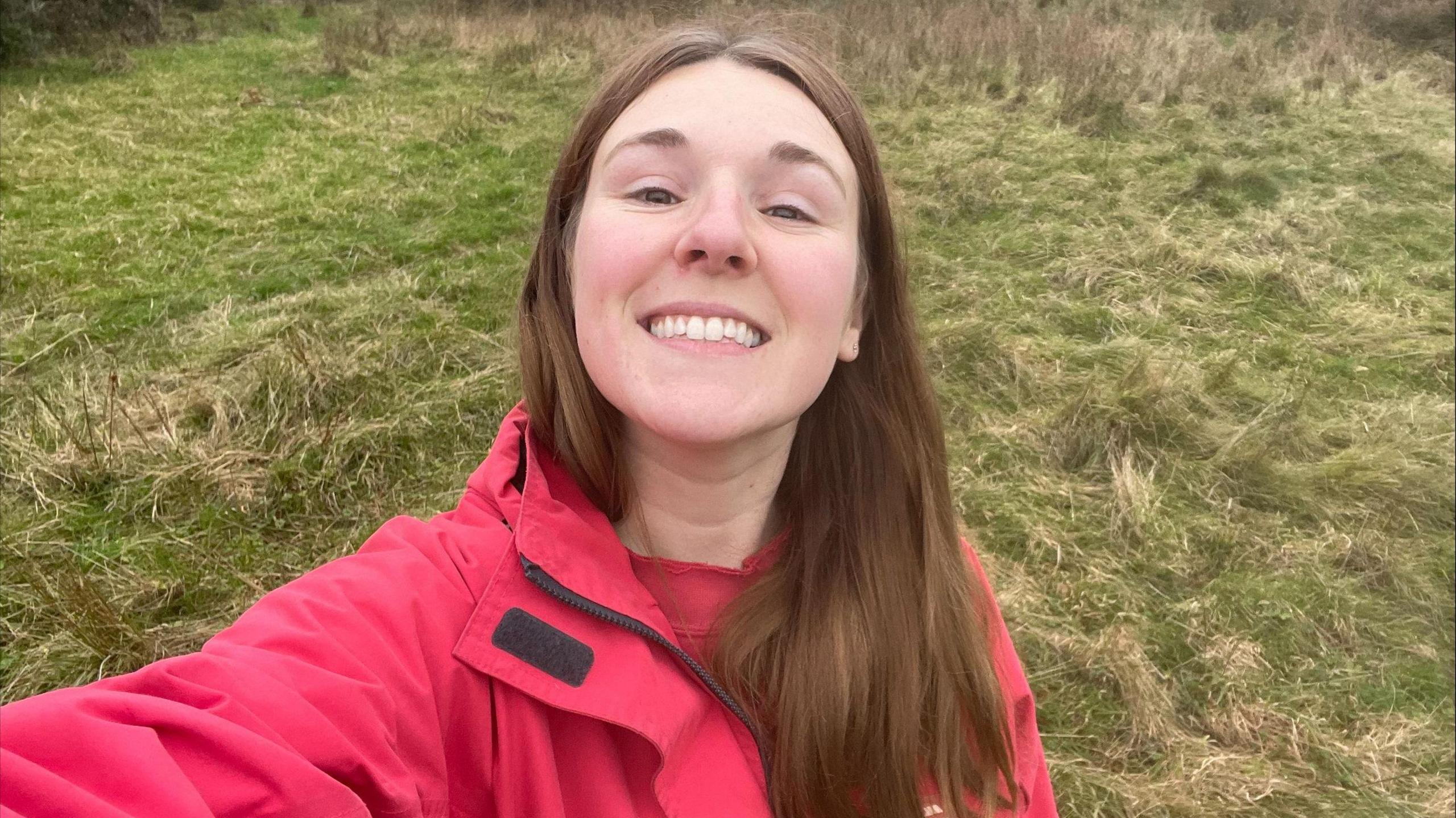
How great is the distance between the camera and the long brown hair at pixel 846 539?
149 cm

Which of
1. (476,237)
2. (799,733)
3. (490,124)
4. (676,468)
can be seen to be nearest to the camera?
(799,733)

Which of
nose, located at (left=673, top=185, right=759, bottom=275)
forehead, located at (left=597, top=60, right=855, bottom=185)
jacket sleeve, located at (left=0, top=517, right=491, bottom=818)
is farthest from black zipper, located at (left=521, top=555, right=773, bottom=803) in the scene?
forehead, located at (left=597, top=60, right=855, bottom=185)

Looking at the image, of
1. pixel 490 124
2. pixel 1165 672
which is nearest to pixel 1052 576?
pixel 1165 672

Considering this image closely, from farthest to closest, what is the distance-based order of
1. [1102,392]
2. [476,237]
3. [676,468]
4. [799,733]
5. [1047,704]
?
[476,237] → [1102,392] → [1047,704] → [676,468] → [799,733]

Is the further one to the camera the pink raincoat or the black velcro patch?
the black velcro patch

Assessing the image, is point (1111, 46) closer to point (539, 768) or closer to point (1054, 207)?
point (1054, 207)

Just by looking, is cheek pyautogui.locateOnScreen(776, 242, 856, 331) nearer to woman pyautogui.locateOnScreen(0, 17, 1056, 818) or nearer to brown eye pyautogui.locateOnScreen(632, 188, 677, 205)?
woman pyautogui.locateOnScreen(0, 17, 1056, 818)

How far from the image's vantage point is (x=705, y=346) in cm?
139

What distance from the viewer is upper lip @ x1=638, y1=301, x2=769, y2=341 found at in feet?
4.60

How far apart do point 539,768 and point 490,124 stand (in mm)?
8594

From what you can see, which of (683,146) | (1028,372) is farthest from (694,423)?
(1028,372)

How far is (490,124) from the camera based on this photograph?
8781mm

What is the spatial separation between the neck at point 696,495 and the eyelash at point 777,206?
389 millimetres

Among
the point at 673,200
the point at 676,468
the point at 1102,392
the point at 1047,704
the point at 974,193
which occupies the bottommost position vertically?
the point at 1047,704
